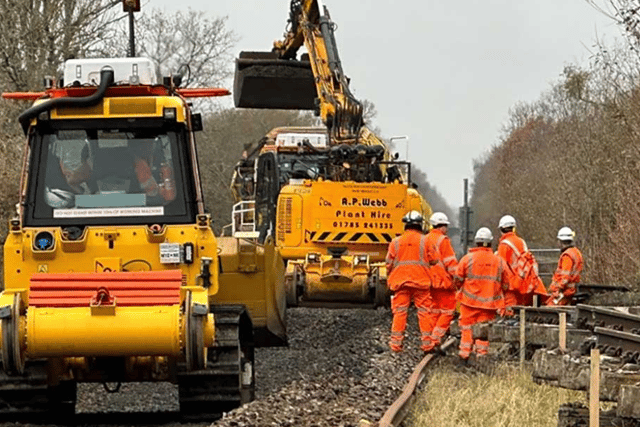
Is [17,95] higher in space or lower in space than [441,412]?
higher

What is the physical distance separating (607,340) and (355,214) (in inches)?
450

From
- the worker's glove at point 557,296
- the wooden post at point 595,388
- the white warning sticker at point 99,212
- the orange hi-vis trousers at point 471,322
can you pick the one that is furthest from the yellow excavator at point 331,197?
the wooden post at point 595,388

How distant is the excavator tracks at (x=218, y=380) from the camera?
11.0 metres

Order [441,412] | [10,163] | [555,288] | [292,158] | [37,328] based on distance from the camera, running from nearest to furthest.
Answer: [37,328] < [441,412] < [555,288] < [292,158] < [10,163]

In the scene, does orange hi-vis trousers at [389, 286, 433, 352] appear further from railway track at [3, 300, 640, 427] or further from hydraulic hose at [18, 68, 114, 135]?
hydraulic hose at [18, 68, 114, 135]

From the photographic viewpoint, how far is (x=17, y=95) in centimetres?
1237

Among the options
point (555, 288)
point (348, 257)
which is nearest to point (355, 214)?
point (348, 257)

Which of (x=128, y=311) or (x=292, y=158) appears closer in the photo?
(x=128, y=311)

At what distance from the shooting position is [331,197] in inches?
848

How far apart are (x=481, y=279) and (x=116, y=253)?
18.7ft

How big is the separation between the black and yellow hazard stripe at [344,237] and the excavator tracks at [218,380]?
10.2m

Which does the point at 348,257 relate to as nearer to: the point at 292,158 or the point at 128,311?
the point at 292,158

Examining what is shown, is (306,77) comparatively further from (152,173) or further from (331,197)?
(152,173)

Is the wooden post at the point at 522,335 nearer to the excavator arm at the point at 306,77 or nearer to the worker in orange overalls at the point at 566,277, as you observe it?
the worker in orange overalls at the point at 566,277
